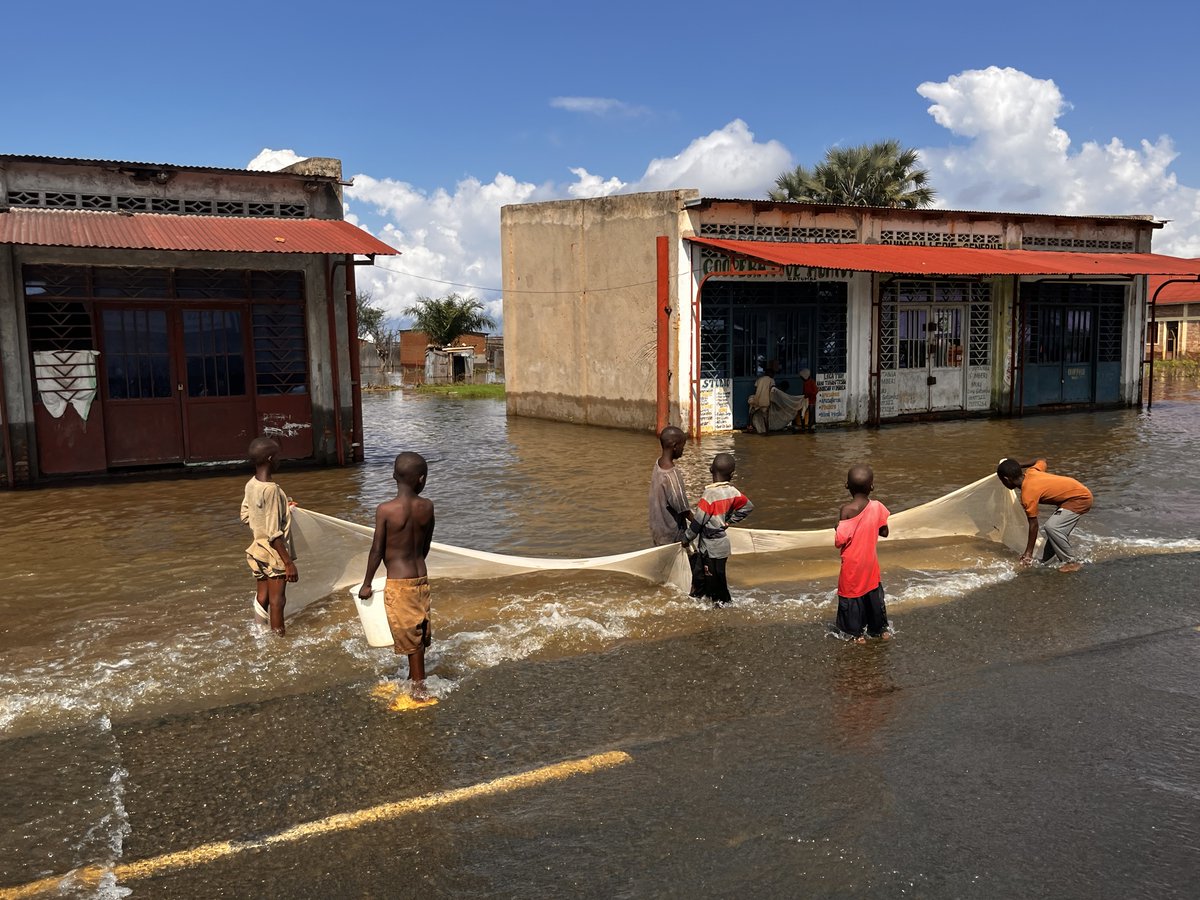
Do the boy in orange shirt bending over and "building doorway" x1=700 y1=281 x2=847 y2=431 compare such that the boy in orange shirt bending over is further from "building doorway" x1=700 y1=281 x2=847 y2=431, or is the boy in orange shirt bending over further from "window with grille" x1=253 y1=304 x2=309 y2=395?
"building doorway" x1=700 y1=281 x2=847 y2=431

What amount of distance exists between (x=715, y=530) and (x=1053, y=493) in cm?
310

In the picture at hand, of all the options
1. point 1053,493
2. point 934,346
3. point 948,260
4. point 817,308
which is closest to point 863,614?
point 1053,493

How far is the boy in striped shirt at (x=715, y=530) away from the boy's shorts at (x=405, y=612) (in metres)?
2.13

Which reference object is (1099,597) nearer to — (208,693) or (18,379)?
(208,693)

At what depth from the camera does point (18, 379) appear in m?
11.8

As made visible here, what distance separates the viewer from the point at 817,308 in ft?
59.3

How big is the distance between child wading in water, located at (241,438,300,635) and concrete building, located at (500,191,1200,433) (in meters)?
10.9

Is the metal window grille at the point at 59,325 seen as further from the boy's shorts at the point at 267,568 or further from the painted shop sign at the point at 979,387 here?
the painted shop sign at the point at 979,387

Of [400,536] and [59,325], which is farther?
Result: [59,325]

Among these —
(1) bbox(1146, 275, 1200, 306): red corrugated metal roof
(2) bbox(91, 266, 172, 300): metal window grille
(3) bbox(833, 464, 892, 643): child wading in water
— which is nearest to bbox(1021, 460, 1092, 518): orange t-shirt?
(3) bbox(833, 464, 892, 643): child wading in water

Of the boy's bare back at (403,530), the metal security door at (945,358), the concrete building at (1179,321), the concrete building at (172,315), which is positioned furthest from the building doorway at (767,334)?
the concrete building at (1179,321)

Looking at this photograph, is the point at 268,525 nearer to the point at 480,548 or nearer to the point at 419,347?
the point at 480,548

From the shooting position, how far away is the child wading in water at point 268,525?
19.5 ft

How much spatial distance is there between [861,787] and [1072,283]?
1993 cm
